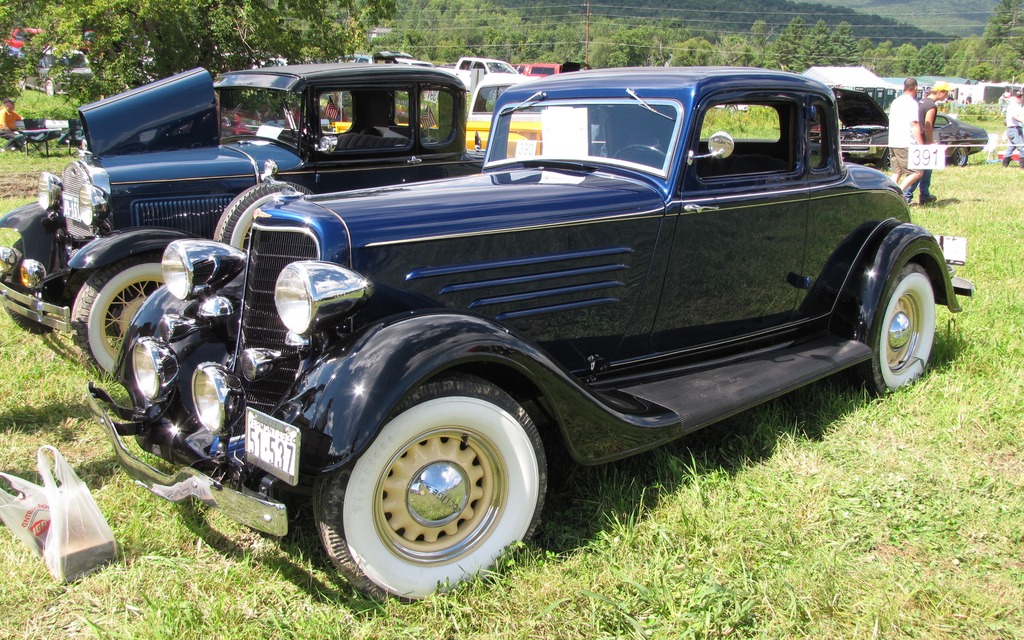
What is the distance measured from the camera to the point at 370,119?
621 centimetres

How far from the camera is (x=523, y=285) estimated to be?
124 inches

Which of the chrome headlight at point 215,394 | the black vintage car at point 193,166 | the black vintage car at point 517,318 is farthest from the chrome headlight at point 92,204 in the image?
the chrome headlight at point 215,394

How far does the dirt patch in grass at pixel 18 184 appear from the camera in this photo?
34.7 feet

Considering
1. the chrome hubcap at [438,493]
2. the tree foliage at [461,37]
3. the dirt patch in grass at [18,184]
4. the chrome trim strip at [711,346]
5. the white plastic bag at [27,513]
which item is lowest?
the dirt patch in grass at [18,184]

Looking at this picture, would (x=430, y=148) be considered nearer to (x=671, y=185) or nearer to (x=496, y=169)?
(x=496, y=169)

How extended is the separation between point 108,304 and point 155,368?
79.1 inches

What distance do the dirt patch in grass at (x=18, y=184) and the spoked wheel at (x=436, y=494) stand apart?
33.7 ft

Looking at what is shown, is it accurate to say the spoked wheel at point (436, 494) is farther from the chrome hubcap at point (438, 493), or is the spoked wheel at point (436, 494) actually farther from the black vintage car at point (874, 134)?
the black vintage car at point (874, 134)

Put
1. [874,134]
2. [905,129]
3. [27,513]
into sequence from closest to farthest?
[27,513], [905,129], [874,134]

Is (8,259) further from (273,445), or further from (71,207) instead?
(273,445)

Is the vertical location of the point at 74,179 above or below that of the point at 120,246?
above

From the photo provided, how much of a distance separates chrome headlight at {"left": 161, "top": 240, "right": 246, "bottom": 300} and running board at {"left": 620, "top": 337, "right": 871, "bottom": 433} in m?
1.82

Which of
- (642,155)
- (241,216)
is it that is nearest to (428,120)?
(241,216)

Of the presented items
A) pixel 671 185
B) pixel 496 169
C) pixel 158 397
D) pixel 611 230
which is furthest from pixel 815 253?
pixel 158 397
